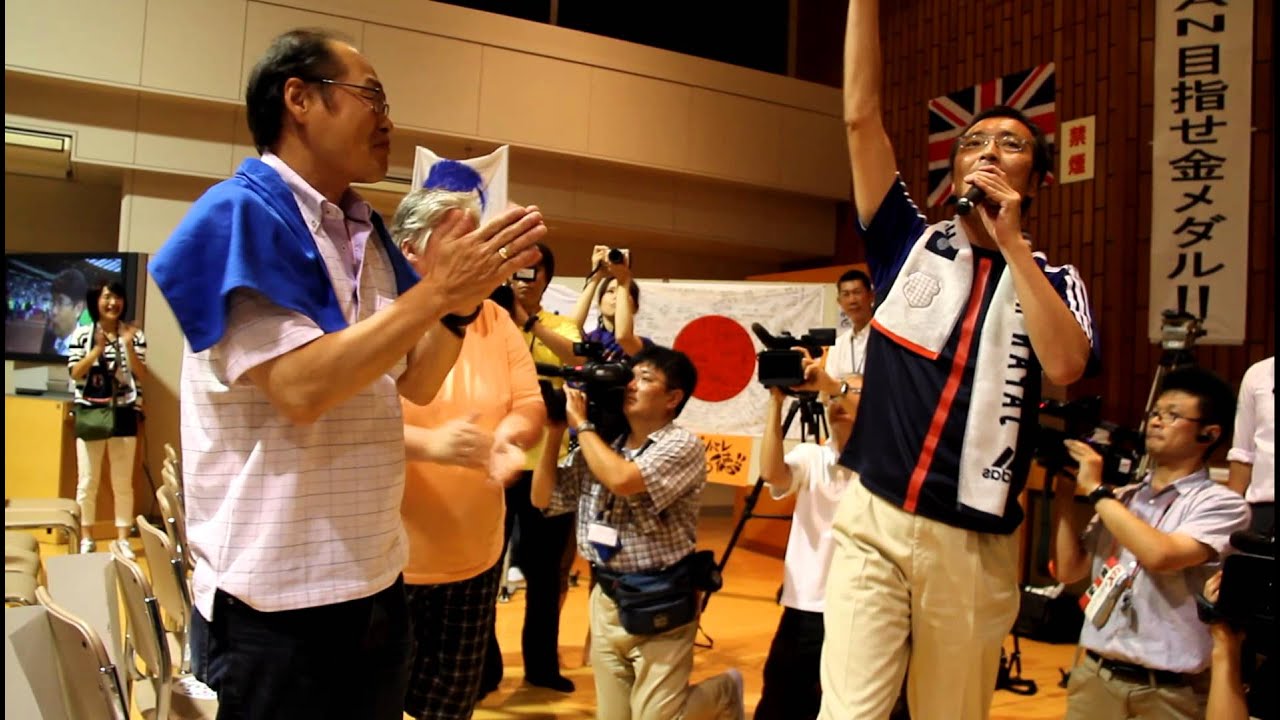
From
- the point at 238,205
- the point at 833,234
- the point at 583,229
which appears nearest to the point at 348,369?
the point at 238,205

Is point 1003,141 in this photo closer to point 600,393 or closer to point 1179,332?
point 600,393

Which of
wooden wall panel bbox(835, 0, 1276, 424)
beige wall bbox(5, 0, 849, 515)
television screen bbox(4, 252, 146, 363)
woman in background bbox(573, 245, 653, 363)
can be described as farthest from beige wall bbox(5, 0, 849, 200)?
woman in background bbox(573, 245, 653, 363)

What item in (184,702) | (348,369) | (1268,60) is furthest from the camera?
(1268,60)

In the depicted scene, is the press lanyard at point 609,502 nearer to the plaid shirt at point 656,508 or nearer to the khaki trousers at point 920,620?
the plaid shirt at point 656,508

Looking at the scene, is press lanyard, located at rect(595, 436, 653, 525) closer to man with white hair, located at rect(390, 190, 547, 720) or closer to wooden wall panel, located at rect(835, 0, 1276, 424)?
man with white hair, located at rect(390, 190, 547, 720)

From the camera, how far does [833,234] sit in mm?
8859

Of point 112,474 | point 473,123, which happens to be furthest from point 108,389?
point 473,123

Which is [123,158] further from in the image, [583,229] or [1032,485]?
[1032,485]

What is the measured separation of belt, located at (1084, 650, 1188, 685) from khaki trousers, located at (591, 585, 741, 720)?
43.6 inches

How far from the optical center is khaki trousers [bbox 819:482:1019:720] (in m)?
1.60

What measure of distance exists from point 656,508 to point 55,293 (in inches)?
236

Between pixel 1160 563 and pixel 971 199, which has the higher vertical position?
pixel 971 199

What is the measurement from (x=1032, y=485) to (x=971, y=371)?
3986 millimetres

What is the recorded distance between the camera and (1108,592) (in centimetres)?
240
